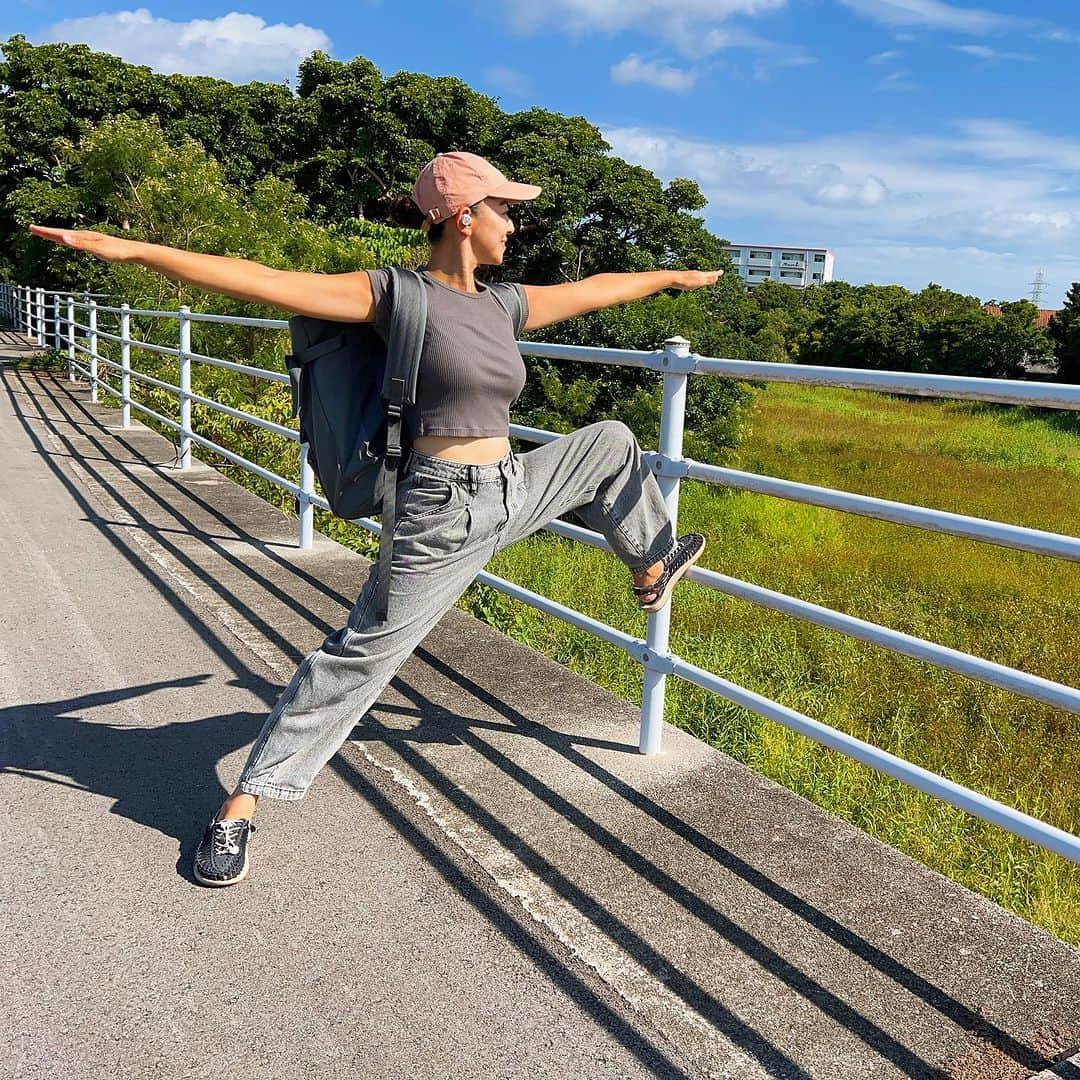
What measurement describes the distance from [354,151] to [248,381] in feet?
105

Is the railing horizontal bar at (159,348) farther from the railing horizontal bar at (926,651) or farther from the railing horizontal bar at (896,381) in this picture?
the railing horizontal bar at (926,651)

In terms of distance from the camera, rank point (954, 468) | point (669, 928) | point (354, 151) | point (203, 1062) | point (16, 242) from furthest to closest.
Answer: point (354, 151), point (16, 242), point (954, 468), point (669, 928), point (203, 1062)

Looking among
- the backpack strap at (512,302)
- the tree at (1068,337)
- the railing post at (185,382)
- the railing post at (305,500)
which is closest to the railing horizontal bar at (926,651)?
the backpack strap at (512,302)

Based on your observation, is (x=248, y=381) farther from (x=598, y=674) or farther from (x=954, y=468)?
(x=954, y=468)

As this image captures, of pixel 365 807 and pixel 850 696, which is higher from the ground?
pixel 365 807

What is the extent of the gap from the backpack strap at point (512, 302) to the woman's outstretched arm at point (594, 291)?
0.10 ft

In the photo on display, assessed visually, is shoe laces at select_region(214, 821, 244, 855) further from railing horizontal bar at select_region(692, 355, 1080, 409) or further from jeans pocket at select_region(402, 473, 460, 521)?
railing horizontal bar at select_region(692, 355, 1080, 409)

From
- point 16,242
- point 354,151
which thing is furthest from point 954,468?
point 354,151

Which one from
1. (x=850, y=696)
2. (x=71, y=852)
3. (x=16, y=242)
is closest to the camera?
(x=71, y=852)

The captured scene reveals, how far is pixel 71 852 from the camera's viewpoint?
2977 millimetres

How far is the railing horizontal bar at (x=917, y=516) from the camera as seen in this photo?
8.02ft

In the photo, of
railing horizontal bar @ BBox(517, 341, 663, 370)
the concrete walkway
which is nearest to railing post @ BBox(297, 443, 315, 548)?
the concrete walkway

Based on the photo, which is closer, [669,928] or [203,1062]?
[203,1062]

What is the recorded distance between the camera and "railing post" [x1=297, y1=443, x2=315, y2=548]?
6148 millimetres
